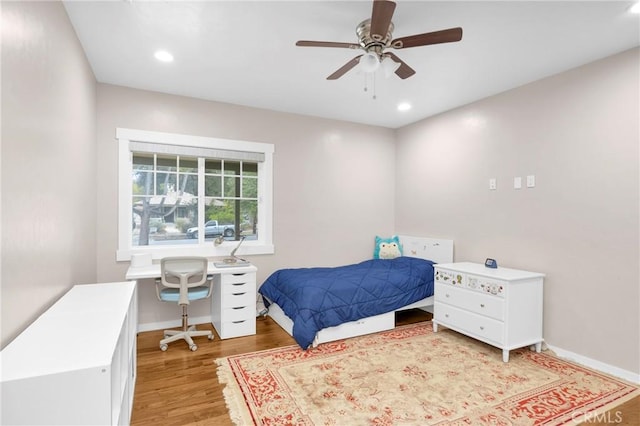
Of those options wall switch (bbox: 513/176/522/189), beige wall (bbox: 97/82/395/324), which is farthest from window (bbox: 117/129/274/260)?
wall switch (bbox: 513/176/522/189)

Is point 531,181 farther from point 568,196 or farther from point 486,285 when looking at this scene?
point 486,285

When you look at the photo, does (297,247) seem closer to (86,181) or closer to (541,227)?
(86,181)

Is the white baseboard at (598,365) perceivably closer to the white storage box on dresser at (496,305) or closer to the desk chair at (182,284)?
the white storage box on dresser at (496,305)

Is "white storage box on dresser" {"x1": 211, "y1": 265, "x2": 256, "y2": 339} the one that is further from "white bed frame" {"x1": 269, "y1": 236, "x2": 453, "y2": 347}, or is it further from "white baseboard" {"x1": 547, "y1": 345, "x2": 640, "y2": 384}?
"white baseboard" {"x1": 547, "y1": 345, "x2": 640, "y2": 384}

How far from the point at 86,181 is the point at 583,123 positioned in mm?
4474

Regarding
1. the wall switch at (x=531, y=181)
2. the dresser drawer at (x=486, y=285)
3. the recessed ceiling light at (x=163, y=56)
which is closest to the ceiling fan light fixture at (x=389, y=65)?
the recessed ceiling light at (x=163, y=56)

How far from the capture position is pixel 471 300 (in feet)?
10.5

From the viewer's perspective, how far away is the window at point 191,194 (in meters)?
3.56

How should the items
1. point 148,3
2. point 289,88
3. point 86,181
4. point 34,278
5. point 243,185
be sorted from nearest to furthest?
point 34,278 < point 148,3 < point 86,181 < point 289,88 < point 243,185

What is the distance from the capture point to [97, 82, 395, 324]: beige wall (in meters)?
3.46

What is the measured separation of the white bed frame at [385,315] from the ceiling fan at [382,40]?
240 centimetres

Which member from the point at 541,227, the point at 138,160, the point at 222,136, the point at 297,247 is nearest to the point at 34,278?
the point at 138,160

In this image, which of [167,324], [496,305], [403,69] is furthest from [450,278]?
[167,324]

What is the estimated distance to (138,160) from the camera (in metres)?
3.70
